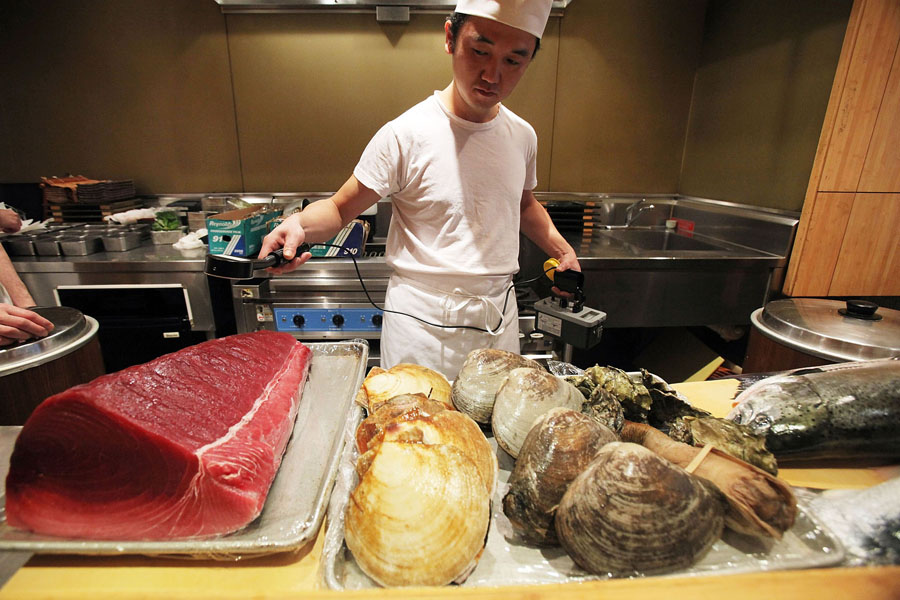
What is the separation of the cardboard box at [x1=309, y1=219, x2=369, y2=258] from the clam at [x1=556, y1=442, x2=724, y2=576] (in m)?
1.86

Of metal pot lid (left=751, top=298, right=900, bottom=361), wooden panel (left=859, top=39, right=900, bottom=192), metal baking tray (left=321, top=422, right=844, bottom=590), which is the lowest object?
metal baking tray (left=321, top=422, right=844, bottom=590)

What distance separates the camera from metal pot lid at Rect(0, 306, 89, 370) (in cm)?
125

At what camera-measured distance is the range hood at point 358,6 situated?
95.8 inches

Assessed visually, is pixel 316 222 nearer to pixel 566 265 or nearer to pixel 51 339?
pixel 566 265

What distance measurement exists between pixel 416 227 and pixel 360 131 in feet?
5.90

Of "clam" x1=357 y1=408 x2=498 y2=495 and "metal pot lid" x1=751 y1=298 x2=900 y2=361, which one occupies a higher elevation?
"clam" x1=357 y1=408 x2=498 y2=495

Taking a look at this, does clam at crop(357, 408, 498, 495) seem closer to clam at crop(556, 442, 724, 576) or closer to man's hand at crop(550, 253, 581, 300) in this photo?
clam at crop(556, 442, 724, 576)

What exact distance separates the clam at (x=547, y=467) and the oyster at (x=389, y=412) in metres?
0.17

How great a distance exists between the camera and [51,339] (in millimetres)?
1321

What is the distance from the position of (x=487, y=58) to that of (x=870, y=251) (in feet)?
7.28

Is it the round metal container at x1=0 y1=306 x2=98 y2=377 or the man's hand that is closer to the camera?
the round metal container at x1=0 y1=306 x2=98 y2=377

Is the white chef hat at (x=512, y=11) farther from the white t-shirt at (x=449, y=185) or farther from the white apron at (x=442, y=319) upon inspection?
the white apron at (x=442, y=319)

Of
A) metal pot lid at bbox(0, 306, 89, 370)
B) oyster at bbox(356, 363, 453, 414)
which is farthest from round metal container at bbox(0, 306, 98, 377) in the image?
oyster at bbox(356, 363, 453, 414)

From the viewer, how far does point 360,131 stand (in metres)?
2.83
